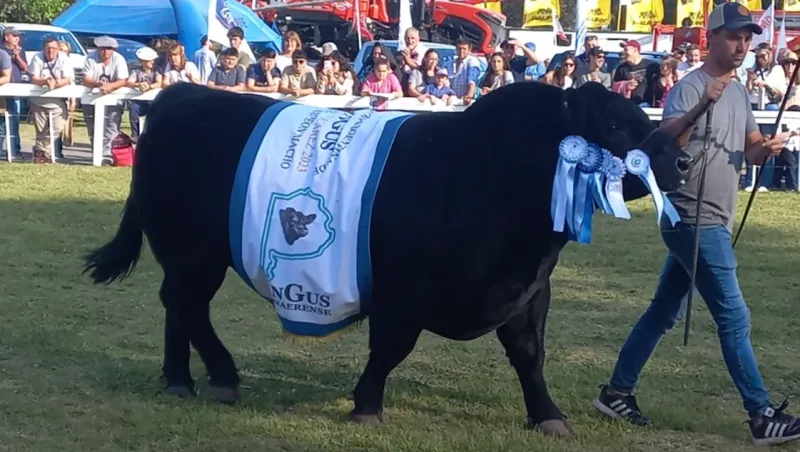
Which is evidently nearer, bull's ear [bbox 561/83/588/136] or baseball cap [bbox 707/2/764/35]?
bull's ear [bbox 561/83/588/136]

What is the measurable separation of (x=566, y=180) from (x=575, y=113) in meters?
0.30

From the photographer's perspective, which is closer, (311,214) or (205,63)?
(311,214)

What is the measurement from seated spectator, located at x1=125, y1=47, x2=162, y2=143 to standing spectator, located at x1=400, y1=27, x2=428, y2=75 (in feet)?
11.6

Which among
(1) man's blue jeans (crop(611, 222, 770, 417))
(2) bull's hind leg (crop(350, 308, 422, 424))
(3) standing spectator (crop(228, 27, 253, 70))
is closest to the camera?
(1) man's blue jeans (crop(611, 222, 770, 417))

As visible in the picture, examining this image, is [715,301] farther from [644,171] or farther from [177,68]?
[177,68]

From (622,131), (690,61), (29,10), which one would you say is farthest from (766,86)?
(29,10)

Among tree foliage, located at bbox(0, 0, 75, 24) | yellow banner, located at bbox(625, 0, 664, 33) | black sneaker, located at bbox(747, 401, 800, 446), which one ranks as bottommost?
black sneaker, located at bbox(747, 401, 800, 446)

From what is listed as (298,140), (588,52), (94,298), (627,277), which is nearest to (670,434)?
(298,140)

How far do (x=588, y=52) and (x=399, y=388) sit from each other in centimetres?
1119

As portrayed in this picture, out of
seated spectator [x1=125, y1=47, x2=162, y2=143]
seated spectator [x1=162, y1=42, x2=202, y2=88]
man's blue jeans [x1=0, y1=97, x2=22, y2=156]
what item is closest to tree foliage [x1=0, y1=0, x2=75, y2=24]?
man's blue jeans [x1=0, y1=97, x2=22, y2=156]

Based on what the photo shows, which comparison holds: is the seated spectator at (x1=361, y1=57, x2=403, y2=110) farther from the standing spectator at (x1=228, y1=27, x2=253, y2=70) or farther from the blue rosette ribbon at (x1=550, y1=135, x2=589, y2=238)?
the blue rosette ribbon at (x1=550, y1=135, x2=589, y2=238)

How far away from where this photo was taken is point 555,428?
502 centimetres

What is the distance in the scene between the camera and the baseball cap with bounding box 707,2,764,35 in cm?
459

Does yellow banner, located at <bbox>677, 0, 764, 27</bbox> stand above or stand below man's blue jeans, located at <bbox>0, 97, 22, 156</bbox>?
above
